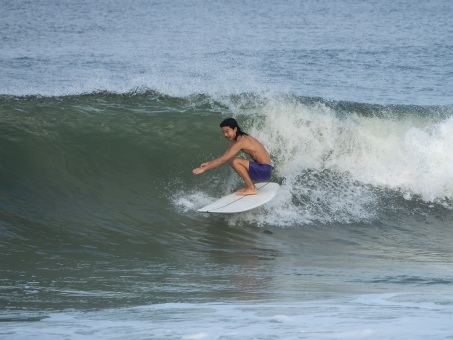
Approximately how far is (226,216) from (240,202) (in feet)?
0.83

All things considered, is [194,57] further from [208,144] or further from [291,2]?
[291,2]

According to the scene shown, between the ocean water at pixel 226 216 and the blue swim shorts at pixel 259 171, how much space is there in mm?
454

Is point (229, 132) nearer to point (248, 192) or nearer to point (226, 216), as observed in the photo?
point (248, 192)

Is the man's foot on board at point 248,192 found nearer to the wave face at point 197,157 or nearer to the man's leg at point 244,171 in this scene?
the man's leg at point 244,171

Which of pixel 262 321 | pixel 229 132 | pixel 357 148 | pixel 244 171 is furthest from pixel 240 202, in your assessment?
pixel 262 321

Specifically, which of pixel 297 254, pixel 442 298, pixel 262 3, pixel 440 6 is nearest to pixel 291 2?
pixel 262 3

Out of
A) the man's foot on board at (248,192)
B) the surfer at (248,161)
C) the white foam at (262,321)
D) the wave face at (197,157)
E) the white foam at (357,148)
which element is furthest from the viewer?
the white foam at (357,148)

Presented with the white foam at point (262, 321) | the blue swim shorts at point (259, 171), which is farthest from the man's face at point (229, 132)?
the white foam at point (262, 321)

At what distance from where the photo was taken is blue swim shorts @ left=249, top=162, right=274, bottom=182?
958 cm

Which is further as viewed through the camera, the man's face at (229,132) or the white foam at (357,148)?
the white foam at (357,148)

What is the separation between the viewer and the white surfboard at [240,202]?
30.5 feet

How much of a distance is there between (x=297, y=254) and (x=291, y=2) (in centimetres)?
3315

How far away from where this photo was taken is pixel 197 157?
11.6 m

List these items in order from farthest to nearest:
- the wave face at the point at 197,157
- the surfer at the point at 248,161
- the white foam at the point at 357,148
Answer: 1. the white foam at the point at 357,148
2. the wave face at the point at 197,157
3. the surfer at the point at 248,161
